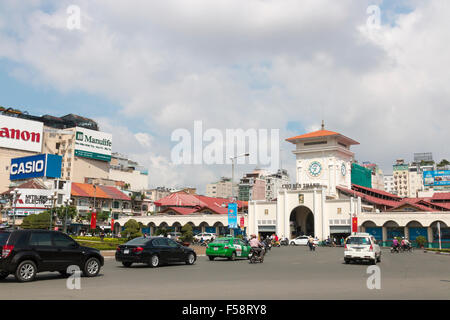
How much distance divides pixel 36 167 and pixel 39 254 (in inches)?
3150

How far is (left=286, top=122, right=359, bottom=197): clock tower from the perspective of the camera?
75.1 metres

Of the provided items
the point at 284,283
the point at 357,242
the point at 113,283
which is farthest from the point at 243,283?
the point at 357,242

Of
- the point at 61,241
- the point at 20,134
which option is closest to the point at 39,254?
the point at 61,241

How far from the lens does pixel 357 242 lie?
24.3 meters

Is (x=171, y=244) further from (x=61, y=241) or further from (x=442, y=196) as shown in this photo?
(x=442, y=196)

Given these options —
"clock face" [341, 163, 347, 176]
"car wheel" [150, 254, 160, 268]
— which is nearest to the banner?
"car wheel" [150, 254, 160, 268]

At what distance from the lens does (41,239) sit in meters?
14.4

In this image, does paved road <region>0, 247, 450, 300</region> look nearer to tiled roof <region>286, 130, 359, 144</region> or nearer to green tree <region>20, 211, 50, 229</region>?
green tree <region>20, 211, 50, 229</region>

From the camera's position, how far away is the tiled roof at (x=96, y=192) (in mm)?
87000

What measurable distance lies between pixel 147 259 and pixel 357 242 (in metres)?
11.6

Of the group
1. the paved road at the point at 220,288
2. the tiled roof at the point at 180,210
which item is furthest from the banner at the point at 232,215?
the tiled roof at the point at 180,210

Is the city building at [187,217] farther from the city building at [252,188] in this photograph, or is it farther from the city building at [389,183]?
the city building at [389,183]

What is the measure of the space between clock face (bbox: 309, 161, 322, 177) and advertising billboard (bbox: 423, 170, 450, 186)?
37.8m
